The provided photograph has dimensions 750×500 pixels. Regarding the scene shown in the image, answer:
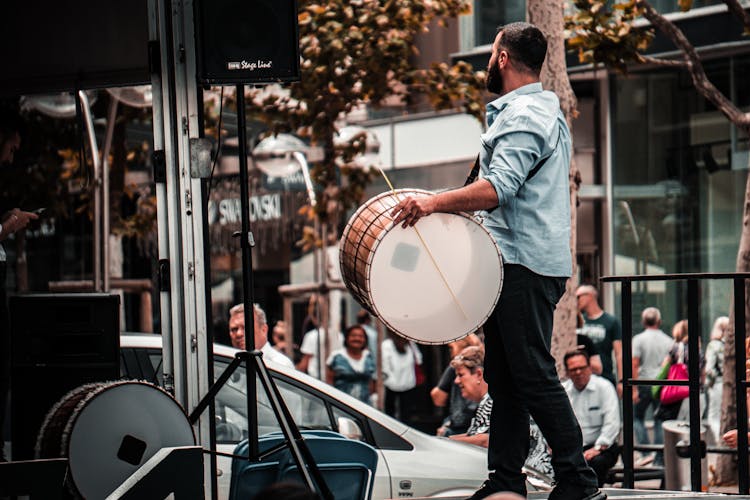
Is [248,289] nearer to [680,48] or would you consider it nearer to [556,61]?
[556,61]

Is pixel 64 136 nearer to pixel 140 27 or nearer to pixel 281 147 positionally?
pixel 281 147

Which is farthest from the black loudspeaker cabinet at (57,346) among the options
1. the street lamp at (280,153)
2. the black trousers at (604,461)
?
the street lamp at (280,153)

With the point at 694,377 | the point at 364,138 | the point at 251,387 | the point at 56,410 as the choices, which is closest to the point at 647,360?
the point at 364,138

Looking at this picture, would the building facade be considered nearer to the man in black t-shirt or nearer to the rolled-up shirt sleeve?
the man in black t-shirt

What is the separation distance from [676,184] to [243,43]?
12.3 meters

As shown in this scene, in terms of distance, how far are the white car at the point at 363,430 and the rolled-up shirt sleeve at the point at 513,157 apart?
9.13ft

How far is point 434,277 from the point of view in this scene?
16.8 feet

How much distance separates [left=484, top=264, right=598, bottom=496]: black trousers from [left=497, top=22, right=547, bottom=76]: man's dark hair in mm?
783

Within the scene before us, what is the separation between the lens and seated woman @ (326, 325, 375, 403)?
1309cm

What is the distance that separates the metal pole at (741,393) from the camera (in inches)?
233

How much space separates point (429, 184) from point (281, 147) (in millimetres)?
6465

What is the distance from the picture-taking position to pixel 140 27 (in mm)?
6562

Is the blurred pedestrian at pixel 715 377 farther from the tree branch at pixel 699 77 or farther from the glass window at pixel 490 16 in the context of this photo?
the glass window at pixel 490 16

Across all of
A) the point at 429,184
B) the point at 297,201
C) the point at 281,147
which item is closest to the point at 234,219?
the point at 297,201
